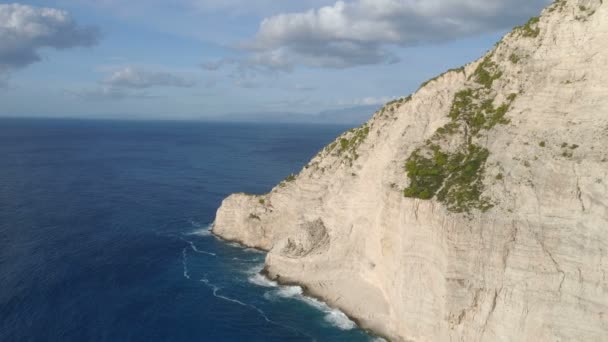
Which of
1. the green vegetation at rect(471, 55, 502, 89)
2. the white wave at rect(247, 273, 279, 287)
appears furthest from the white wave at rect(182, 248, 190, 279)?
the green vegetation at rect(471, 55, 502, 89)

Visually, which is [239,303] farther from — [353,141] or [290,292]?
[353,141]

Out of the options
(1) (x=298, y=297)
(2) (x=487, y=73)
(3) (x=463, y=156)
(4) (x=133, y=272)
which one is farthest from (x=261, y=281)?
(2) (x=487, y=73)

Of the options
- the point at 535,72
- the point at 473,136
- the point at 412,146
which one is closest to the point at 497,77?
the point at 535,72

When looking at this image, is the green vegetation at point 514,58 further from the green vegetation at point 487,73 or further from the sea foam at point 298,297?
the sea foam at point 298,297

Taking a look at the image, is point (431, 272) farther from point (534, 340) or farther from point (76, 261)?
point (76, 261)

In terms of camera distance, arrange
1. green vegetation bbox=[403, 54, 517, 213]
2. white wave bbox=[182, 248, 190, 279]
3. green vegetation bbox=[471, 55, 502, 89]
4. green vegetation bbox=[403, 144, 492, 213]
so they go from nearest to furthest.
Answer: green vegetation bbox=[403, 144, 492, 213]
green vegetation bbox=[403, 54, 517, 213]
green vegetation bbox=[471, 55, 502, 89]
white wave bbox=[182, 248, 190, 279]

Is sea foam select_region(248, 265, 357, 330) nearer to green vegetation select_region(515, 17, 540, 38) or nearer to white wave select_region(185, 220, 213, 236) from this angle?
white wave select_region(185, 220, 213, 236)

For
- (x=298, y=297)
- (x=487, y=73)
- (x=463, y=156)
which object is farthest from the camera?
(x=298, y=297)

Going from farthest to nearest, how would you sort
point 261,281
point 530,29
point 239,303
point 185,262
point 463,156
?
point 185,262 < point 261,281 < point 239,303 < point 530,29 < point 463,156
